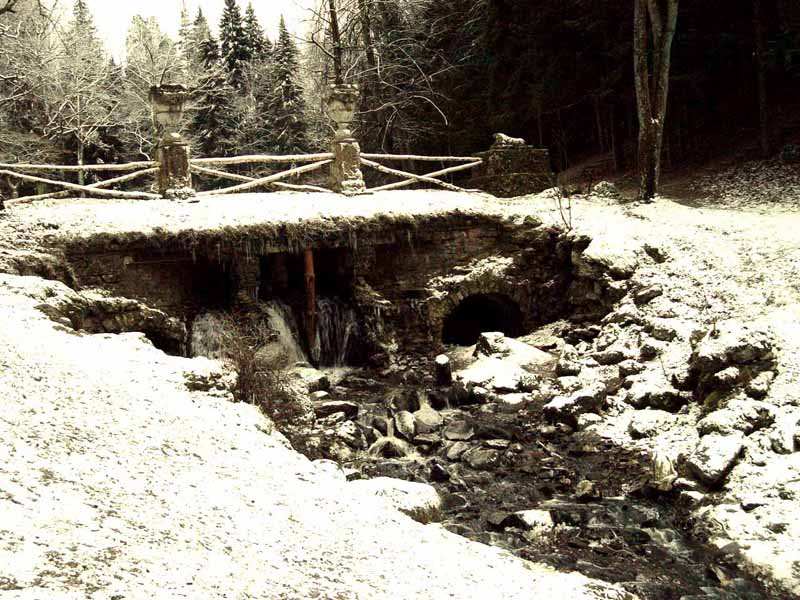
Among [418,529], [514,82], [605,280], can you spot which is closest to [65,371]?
[418,529]

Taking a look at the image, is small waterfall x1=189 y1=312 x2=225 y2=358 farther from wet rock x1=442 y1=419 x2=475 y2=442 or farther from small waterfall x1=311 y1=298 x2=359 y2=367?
wet rock x1=442 y1=419 x2=475 y2=442

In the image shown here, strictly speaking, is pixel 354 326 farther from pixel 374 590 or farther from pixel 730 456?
pixel 374 590

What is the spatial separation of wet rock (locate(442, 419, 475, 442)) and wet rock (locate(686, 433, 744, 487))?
3191mm

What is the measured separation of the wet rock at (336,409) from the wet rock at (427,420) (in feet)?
3.30

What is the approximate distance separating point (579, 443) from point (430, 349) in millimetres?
5553

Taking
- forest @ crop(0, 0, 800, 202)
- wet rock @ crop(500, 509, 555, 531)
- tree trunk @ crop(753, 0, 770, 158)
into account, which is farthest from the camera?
forest @ crop(0, 0, 800, 202)

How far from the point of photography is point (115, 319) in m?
11.8

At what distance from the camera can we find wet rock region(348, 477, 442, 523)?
20.0 feet

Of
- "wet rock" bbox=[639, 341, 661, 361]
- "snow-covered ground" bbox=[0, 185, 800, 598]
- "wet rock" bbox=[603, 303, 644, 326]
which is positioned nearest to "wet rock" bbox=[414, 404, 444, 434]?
"wet rock" bbox=[639, 341, 661, 361]

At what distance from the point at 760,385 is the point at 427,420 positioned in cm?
472

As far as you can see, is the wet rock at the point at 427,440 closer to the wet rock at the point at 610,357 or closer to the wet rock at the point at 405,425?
the wet rock at the point at 405,425

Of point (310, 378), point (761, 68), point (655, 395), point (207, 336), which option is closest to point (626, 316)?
point (655, 395)

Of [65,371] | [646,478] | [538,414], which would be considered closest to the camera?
[65,371]

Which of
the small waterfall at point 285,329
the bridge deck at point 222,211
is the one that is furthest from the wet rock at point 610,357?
the small waterfall at point 285,329
